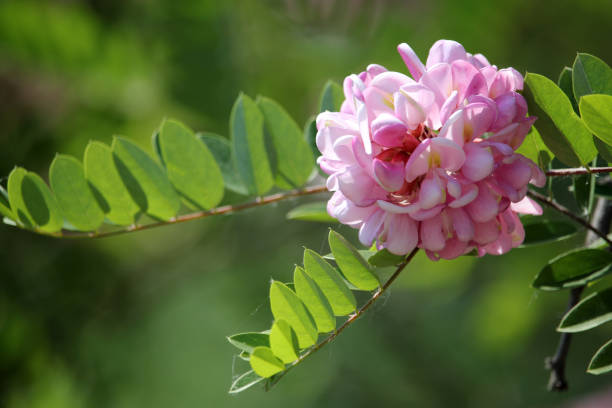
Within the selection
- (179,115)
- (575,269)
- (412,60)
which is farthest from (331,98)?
(179,115)

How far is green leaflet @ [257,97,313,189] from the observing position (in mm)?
697

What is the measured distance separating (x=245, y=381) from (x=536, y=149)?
306 millimetres

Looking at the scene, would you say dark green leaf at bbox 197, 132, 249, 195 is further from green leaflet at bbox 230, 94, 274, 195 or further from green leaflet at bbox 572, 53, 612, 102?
green leaflet at bbox 572, 53, 612, 102

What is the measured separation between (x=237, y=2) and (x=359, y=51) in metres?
0.33

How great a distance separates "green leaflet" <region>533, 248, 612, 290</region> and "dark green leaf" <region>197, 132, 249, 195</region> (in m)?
0.33

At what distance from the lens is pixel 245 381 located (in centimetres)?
50

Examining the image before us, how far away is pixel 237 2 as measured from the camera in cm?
161

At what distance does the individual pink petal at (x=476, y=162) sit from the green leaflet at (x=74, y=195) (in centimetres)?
38

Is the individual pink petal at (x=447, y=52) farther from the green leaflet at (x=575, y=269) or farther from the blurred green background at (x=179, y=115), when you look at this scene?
the blurred green background at (x=179, y=115)

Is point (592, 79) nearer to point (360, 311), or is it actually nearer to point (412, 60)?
point (412, 60)

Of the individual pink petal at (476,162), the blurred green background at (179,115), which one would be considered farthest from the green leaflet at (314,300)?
the blurred green background at (179,115)

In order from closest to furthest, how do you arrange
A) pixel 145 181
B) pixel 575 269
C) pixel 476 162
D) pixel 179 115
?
pixel 476 162 < pixel 575 269 < pixel 145 181 < pixel 179 115

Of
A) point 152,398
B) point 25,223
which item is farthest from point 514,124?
point 152,398

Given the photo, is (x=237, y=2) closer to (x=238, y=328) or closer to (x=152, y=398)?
(x=238, y=328)
